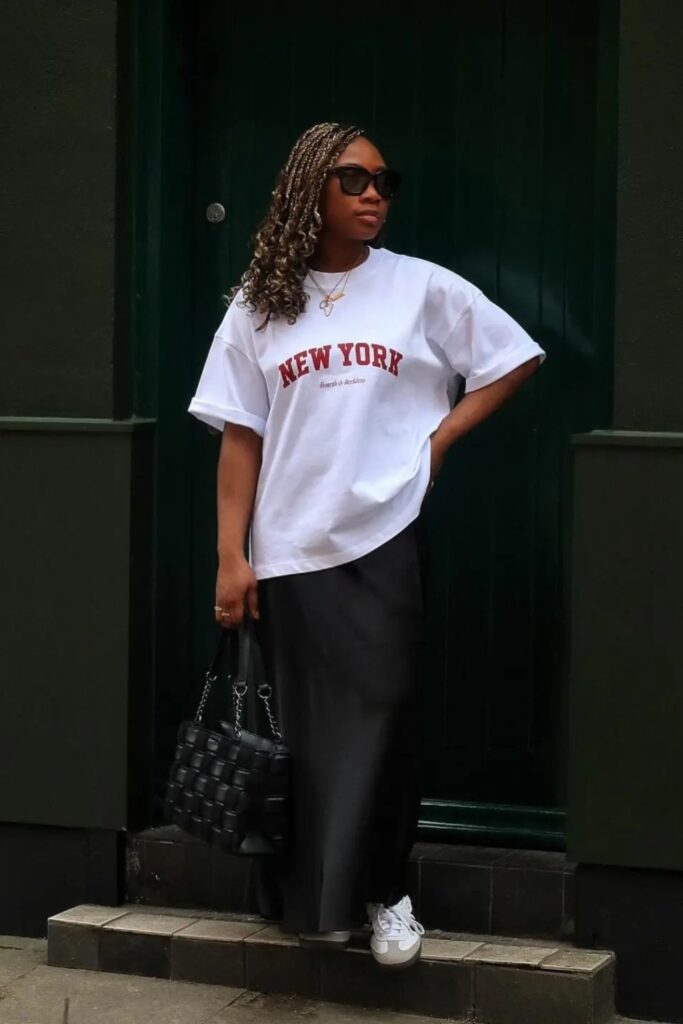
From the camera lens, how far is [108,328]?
19.6ft

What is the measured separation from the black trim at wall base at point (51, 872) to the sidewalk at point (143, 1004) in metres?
0.32

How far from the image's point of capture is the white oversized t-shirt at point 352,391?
525 cm

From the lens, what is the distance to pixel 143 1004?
18.1 feet

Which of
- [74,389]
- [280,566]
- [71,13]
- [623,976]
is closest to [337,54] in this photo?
[71,13]

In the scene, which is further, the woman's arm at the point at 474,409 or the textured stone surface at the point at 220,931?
the textured stone surface at the point at 220,931

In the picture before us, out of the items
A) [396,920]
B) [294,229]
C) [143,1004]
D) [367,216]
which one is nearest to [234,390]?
A: [294,229]

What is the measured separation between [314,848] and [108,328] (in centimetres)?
171

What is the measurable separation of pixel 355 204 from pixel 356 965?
206 centimetres

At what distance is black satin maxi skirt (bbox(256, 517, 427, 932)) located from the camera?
17.3 feet

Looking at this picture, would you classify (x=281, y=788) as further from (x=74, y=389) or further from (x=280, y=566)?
(x=74, y=389)

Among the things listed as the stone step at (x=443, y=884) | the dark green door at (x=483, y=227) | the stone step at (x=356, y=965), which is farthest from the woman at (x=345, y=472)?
the dark green door at (x=483, y=227)

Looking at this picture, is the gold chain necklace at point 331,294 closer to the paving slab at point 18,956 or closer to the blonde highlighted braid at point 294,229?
the blonde highlighted braid at point 294,229

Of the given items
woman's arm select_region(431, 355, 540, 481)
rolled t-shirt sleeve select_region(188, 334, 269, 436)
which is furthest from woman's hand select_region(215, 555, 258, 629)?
woman's arm select_region(431, 355, 540, 481)

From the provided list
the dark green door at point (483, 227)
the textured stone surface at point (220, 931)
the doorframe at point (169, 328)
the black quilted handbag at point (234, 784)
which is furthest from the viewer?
the doorframe at point (169, 328)
